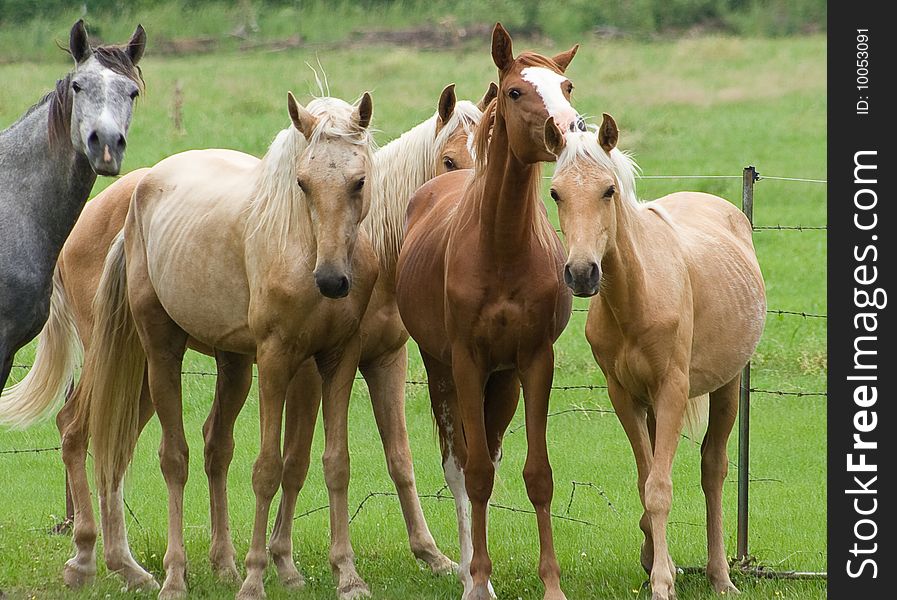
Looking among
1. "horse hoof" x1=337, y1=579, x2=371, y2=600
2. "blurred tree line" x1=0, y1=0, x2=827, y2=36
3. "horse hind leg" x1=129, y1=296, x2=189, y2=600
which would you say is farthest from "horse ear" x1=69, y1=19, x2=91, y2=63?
"blurred tree line" x1=0, y1=0, x2=827, y2=36

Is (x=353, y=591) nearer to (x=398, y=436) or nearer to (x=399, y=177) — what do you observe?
(x=398, y=436)

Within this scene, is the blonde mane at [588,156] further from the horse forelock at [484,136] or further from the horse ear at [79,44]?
the horse ear at [79,44]

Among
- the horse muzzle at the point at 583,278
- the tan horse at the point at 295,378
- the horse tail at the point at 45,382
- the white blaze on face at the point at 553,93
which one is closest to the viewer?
the horse muzzle at the point at 583,278

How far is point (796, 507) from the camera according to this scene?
275 inches

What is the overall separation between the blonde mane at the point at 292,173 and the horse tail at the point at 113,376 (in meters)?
1.13

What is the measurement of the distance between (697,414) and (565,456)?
8.30 feet

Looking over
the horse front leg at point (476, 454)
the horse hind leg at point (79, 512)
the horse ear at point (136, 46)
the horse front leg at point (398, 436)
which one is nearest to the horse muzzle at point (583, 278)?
the horse front leg at point (476, 454)

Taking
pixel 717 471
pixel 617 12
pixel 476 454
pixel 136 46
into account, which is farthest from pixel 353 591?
pixel 617 12

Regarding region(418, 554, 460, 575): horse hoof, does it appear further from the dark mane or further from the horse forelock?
the dark mane

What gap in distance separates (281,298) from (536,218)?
1.14 m

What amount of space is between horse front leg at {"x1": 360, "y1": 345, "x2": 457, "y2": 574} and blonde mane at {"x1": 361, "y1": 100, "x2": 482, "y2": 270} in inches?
21.2

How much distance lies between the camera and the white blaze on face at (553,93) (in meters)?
4.51

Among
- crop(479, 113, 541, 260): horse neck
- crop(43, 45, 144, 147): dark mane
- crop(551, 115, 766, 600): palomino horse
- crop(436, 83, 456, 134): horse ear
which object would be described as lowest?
crop(551, 115, 766, 600): palomino horse

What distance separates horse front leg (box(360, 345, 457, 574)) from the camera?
5.72 metres
